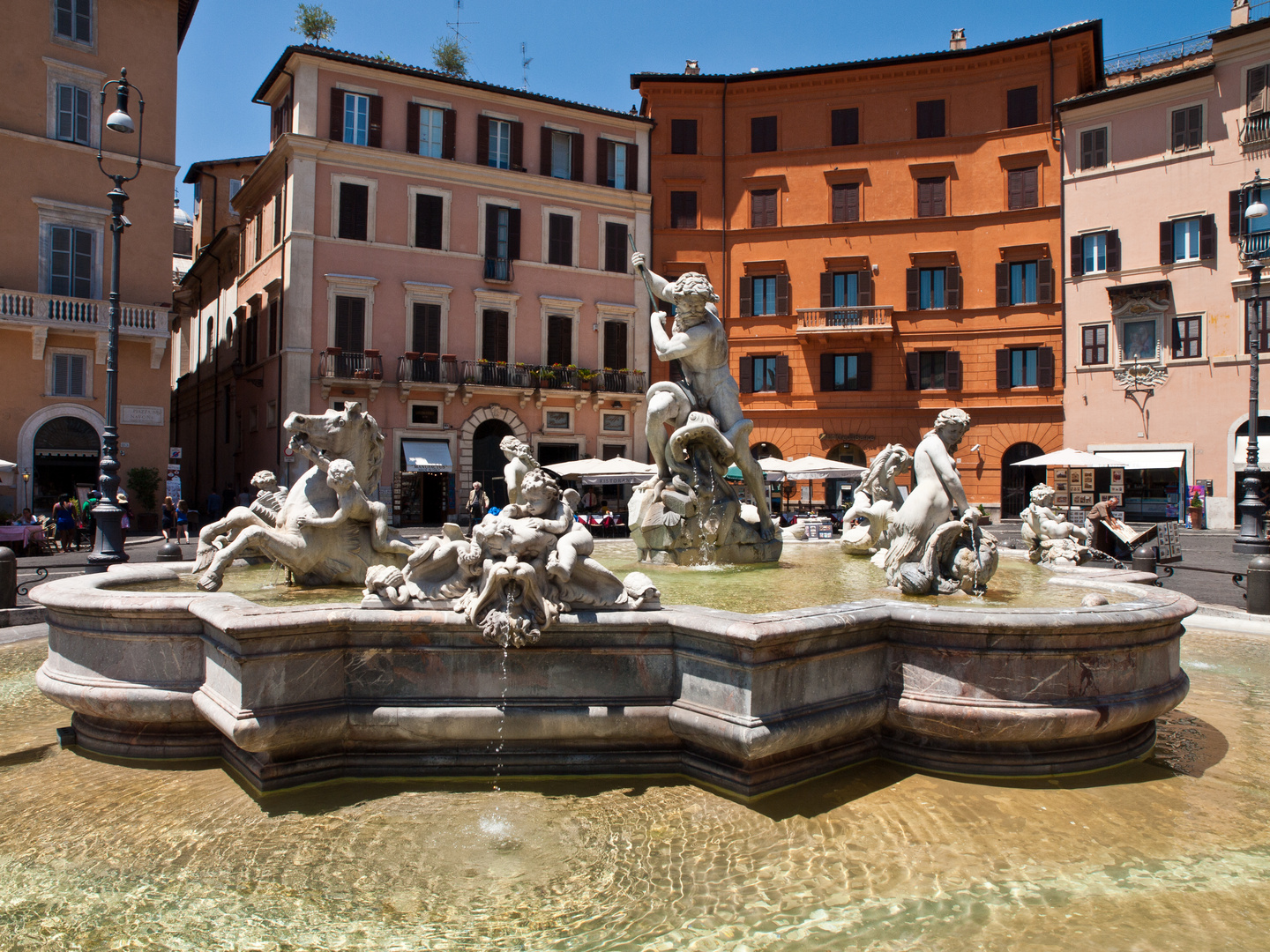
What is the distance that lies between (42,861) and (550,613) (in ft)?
7.24

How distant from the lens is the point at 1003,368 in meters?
31.6

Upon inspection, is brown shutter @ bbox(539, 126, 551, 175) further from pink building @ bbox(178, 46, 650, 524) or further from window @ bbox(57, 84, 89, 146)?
window @ bbox(57, 84, 89, 146)

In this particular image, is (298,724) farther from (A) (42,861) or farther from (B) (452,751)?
(A) (42,861)

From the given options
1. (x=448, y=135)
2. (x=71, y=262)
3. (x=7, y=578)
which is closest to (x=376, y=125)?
(x=448, y=135)

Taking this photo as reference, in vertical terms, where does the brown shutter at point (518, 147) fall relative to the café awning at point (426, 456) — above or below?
above

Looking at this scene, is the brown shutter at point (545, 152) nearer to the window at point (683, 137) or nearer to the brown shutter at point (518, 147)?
the brown shutter at point (518, 147)

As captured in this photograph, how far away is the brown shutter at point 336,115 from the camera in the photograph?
2830 cm

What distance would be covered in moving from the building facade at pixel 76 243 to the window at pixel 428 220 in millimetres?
7208

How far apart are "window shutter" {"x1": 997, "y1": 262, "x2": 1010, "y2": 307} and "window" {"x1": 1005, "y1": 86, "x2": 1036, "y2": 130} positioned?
197 inches

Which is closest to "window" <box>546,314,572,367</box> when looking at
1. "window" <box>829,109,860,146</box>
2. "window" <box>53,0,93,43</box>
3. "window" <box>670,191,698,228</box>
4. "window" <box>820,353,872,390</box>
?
"window" <box>670,191,698,228</box>

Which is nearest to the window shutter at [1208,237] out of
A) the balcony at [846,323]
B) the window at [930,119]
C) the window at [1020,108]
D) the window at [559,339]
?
the window at [1020,108]

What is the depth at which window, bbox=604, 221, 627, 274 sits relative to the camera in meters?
32.8

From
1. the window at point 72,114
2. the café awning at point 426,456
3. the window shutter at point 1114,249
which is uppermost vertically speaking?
the window at point 72,114

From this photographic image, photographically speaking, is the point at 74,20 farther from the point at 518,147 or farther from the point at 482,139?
the point at 518,147
